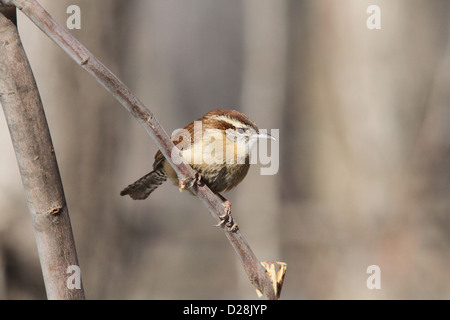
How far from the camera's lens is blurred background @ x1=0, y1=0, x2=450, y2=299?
479cm

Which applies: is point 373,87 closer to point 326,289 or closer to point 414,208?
point 414,208

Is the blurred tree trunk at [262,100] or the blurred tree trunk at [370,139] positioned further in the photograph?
the blurred tree trunk at [262,100]

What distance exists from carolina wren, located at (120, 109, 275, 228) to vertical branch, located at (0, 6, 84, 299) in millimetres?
1029

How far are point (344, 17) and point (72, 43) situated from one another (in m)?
5.46

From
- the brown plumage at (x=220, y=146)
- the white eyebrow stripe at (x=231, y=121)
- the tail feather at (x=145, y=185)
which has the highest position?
the white eyebrow stripe at (x=231, y=121)

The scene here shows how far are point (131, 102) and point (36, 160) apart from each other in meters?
0.23

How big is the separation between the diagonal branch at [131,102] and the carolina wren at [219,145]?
0.73 m

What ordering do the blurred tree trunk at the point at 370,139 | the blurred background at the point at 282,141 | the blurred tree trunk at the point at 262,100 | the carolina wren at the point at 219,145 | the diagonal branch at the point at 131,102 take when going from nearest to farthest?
the diagonal branch at the point at 131,102
the carolina wren at the point at 219,145
the blurred background at the point at 282,141
the blurred tree trunk at the point at 370,139
the blurred tree trunk at the point at 262,100

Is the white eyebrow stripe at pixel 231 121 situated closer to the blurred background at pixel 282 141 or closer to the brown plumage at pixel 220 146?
the brown plumage at pixel 220 146

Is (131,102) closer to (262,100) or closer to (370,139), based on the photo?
(262,100)

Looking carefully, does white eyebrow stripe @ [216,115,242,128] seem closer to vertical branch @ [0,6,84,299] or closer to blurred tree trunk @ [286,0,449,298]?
vertical branch @ [0,6,84,299]

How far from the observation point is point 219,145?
2.15 m

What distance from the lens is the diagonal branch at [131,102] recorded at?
0.95m

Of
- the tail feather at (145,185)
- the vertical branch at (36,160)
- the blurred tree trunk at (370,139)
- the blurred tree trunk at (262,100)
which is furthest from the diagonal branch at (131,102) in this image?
the blurred tree trunk at (370,139)
